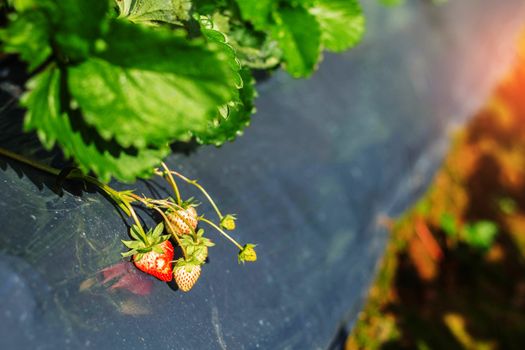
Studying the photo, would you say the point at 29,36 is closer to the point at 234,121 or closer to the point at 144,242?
the point at 144,242

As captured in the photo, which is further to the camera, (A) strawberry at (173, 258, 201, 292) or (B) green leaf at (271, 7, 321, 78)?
(B) green leaf at (271, 7, 321, 78)

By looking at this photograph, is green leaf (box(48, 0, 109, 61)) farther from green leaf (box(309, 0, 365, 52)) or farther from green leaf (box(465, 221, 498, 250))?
green leaf (box(465, 221, 498, 250))

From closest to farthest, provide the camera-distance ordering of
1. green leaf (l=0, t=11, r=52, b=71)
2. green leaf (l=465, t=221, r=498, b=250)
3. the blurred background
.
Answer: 1. green leaf (l=0, t=11, r=52, b=71)
2. the blurred background
3. green leaf (l=465, t=221, r=498, b=250)

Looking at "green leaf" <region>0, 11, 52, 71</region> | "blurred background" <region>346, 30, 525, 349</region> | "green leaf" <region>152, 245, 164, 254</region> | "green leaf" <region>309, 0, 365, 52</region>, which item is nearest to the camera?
"green leaf" <region>0, 11, 52, 71</region>

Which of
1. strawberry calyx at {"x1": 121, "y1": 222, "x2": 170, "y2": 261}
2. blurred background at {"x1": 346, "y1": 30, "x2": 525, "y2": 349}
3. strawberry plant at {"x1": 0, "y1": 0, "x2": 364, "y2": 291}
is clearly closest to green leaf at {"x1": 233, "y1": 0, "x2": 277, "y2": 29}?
strawberry plant at {"x1": 0, "y1": 0, "x2": 364, "y2": 291}

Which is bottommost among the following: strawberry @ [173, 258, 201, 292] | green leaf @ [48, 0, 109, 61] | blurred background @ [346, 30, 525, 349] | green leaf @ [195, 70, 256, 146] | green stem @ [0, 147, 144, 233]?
blurred background @ [346, 30, 525, 349]

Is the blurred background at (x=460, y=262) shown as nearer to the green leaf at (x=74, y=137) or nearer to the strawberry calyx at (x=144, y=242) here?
the strawberry calyx at (x=144, y=242)

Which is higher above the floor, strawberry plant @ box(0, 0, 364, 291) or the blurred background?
strawberry plant @ box(0, 0, 364, 291)
